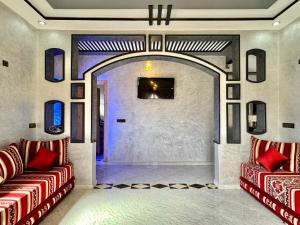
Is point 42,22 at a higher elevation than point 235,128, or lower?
higher

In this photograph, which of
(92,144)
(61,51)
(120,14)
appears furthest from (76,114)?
(120,14)

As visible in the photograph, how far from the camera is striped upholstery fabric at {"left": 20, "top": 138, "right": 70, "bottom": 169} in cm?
409

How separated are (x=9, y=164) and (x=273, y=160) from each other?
11.8 feet

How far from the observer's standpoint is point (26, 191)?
2.87 m

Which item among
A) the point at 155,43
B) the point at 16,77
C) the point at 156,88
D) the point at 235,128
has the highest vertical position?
the point at 155,43

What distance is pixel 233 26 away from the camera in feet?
15.2

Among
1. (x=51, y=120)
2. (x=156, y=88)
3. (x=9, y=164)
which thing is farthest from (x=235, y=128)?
(x=9, y=164)

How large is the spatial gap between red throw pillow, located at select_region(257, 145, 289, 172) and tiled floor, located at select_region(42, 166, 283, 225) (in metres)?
0.57

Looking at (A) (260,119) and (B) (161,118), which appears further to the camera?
(B) (161,118)

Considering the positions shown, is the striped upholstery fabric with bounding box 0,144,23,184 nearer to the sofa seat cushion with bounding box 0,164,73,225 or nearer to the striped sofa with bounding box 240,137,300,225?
the sofa seat cushion with bounding box 0,164,73,225

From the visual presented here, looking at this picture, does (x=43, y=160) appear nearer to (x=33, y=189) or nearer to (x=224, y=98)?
(x=33, y=189)

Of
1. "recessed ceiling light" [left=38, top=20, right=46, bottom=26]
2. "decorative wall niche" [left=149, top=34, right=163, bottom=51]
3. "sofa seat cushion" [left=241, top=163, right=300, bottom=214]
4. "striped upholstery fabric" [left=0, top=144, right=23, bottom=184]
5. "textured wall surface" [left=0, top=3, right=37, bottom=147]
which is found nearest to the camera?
"sofa seat cushion" [left=241, top=163, right=300, bottom=214]

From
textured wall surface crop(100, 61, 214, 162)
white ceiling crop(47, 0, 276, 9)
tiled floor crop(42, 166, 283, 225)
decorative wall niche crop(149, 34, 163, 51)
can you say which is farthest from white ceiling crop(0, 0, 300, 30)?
tiled floor crop(42, 166, 283, 225)

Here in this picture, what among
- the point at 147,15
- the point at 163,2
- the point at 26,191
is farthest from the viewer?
the point at 147,15
